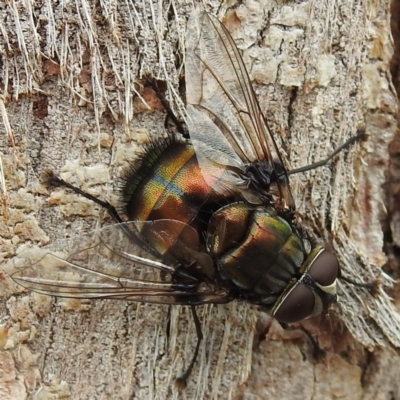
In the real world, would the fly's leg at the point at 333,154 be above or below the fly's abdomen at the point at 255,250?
above

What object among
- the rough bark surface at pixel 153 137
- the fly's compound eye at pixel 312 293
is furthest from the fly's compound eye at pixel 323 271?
the rough bark surface at pixel 153 137

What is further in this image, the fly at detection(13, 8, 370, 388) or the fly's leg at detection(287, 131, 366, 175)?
the fly's leg at detection(287, 131, 366, 175)

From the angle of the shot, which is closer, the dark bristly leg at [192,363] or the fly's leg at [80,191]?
the fly's leg at [80,191]

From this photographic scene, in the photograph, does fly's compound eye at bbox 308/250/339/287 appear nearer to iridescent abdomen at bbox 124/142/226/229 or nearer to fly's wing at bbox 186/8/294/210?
fly's wing at bbox 186/8/294/210

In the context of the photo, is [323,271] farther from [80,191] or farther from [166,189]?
[80,191]

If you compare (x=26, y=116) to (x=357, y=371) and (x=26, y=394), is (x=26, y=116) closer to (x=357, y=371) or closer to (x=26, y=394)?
(x=26, y=394)

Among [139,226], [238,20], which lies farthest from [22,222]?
[238,20]

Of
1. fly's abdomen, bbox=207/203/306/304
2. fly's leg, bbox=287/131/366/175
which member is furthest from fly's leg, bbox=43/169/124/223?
fly's leg, bbox=287/131/366/175

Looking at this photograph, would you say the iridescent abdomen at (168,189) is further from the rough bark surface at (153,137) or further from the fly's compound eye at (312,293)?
the fly's compound eye at (312,293)
